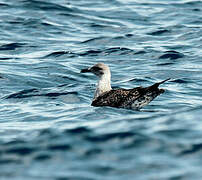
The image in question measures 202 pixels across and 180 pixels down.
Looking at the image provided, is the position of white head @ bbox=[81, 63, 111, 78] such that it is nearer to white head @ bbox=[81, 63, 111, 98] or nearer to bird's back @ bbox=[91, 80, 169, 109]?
white head @ bbox=[81, 63, 111, 98]

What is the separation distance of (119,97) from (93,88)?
3334 millimetres

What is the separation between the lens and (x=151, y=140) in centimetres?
863

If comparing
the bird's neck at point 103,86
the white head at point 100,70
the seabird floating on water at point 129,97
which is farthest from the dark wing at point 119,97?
the white head at point 100,70

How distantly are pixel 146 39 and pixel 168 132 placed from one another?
548 inches

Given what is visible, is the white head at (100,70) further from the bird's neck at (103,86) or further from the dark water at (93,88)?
the dark water at (93,88)

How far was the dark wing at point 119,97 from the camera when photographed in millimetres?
13359

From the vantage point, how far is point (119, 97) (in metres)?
13.5

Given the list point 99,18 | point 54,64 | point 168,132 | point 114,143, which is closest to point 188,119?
point 168,132

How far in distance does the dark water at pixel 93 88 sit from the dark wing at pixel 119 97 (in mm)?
279

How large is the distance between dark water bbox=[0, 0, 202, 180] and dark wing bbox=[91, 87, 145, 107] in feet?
0.92

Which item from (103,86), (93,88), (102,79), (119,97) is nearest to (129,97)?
(119,97)

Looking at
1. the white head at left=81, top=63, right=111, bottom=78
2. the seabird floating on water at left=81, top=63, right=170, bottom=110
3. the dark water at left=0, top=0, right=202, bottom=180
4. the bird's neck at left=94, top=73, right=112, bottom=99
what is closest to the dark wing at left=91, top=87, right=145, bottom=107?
the seabird floating on water at left=81, top=63, right=170, bottom=110

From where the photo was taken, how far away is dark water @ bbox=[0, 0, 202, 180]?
7.80 m

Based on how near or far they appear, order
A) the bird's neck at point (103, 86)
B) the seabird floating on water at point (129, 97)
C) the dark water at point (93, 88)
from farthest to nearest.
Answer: the bird's neck at point (103, 86) < the seabird floating on water at point (129, 97) < the dark water at point (93, 88)
